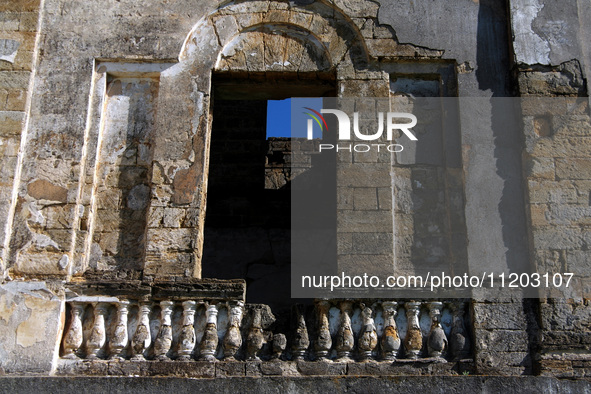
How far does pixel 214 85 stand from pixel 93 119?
1.18 metres

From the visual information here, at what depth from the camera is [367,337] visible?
20.7ft

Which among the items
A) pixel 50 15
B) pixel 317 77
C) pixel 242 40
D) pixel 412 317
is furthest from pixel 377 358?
pixel 50 15

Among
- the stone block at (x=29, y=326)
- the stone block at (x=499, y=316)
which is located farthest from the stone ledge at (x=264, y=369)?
the stone block at (x=499, y=316)

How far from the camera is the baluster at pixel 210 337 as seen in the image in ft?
20.6

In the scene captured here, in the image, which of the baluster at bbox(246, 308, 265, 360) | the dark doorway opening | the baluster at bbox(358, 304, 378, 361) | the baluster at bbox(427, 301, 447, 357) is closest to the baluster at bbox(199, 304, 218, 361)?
the baluster at bbox(246, 308, 265, 360)

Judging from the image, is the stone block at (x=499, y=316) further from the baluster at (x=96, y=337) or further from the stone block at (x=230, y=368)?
the baluster at (x=96, y=337)

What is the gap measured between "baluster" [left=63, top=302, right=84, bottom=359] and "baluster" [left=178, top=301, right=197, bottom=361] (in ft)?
2.73

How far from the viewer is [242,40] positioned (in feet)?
24.7

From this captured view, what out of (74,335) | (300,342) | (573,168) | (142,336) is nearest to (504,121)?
(573,168)

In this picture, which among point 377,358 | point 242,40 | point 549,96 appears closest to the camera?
point 377,358

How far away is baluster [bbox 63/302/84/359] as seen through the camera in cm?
638

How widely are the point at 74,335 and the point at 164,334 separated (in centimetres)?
74

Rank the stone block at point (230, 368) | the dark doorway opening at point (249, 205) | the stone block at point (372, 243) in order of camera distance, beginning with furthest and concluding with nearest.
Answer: the dark doorway opening at point (249, 205)
the stone block at point (372, 243)
the stone block at point (230, 368)

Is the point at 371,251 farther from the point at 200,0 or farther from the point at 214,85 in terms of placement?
the point at 200,0
